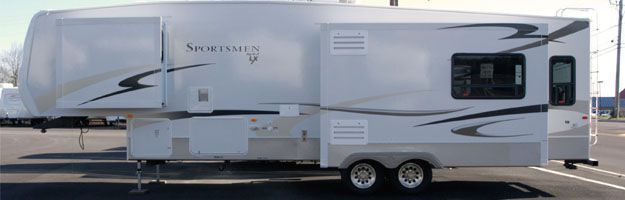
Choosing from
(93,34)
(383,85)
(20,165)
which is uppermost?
(93,34)

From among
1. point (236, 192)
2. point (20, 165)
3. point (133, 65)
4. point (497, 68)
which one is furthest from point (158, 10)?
point (20, 165)

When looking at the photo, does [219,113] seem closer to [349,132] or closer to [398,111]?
[349,132]

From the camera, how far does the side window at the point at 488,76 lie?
25.6ft

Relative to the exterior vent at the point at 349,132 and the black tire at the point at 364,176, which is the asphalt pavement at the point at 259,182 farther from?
the exterior vent at the point at 349,132

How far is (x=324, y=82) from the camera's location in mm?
7688

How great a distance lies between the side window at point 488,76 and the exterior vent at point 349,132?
4.65 feet

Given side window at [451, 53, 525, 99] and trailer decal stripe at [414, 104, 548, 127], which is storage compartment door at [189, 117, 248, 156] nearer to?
trailer decal stripe at [414, 104, 548, 127]

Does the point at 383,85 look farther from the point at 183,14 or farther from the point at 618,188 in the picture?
the point at 618,188

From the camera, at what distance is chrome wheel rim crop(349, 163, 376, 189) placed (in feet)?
26.3

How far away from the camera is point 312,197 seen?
816 centimetres

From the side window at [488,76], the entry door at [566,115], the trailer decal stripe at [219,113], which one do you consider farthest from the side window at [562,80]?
the trailer decal stripe at [219,113]

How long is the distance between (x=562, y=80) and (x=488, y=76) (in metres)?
1.37

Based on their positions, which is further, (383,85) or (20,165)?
(20,165)

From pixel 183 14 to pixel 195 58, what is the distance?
696 mm
